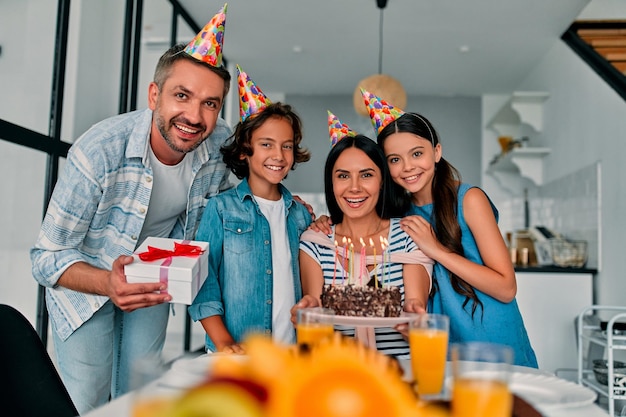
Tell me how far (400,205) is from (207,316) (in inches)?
27.7

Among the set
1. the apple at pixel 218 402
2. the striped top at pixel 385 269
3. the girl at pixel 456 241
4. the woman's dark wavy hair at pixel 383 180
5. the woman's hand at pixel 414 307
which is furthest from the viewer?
the woman's dark wavy hair at pixel 383 180

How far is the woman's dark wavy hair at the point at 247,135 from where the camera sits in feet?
5.82

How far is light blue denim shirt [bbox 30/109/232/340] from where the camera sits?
1.51 m

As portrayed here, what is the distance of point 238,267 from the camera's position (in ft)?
5.29

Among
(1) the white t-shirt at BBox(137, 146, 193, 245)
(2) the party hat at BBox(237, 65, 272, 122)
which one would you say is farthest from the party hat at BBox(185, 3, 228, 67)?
(1) the white t-shirt at BBox(137, 146, 193, 245)

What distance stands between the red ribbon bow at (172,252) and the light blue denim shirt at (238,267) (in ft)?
0.83

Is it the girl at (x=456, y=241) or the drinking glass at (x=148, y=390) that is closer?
the drinking glass at (x=148, y=390)

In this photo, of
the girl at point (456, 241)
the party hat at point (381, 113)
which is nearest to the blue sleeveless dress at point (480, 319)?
the girl at point (456, 241)

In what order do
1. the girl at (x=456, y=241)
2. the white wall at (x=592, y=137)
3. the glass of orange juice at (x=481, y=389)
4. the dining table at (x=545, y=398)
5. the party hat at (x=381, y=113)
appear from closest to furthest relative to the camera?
the glass of orange juice at (x=481, y=389)
the dining table at (x=545, y=398)
the girl at (x=456, y=241)
the party hat at (x=381, y=113)
the white wall at (x=592, y=137)

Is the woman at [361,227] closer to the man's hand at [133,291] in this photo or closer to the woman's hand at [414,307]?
the woman's hand at [414,307]

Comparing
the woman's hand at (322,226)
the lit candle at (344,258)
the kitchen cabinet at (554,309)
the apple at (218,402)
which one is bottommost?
the kitchen cabinet at (554,309)

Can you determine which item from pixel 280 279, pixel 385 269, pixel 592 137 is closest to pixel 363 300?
pixel 385 269

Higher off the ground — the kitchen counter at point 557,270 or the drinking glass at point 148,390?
the kitchen counter at point 557,270

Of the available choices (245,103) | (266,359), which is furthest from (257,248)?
(266,359)
